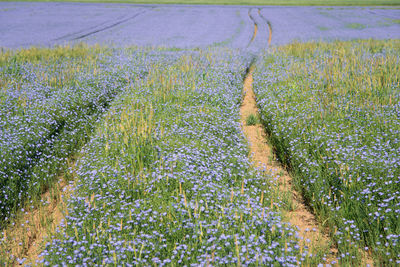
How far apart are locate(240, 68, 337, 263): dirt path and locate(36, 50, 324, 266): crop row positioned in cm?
37

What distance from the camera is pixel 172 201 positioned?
4.77m

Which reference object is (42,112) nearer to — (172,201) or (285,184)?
(172,201)

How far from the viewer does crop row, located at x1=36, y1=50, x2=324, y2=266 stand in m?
3.83

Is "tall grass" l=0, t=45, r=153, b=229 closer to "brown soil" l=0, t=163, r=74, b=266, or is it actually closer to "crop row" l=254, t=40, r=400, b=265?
"brown soil" l=0, t=163, r=74, b=266

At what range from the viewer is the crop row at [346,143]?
442 centimetres

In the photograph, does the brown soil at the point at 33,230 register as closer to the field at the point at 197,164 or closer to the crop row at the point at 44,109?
the field at the point at 197,164

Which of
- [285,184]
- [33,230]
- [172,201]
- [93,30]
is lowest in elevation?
[33,230]

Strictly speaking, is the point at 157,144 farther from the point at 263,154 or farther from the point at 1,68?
Result: the point at 1,68

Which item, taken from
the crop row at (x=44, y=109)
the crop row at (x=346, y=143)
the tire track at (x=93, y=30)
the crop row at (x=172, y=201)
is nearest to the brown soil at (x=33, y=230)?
the crop row at (x=44, y=109)

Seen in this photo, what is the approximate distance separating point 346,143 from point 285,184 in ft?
5.04

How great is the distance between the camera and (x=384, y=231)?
4336 millimetres

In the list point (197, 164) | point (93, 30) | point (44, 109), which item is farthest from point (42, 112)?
point (93, 30)

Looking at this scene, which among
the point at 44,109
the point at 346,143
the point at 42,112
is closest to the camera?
the point at 346,143

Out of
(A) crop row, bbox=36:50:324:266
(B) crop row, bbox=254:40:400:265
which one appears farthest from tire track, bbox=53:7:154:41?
(A) crop row, bbox=36:50:324:266
